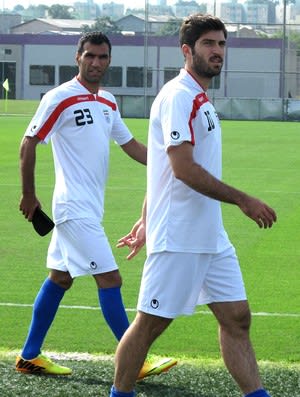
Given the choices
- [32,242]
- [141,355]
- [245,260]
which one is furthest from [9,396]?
[32,242]

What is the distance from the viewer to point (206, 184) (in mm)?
5723

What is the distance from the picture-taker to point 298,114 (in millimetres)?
51719

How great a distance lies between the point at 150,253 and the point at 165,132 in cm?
62

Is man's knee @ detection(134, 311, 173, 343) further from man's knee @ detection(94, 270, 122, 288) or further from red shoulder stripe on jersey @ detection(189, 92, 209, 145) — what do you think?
man's knee @ detection(94, 270, 122, 288)

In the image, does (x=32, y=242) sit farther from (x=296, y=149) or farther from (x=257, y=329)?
(x=296, y=149)

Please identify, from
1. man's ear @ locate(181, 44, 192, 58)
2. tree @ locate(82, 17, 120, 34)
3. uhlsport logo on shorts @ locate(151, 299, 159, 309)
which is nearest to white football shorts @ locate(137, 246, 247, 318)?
uhlsport logo on shorts @ locate(151, 299, 159, 309)

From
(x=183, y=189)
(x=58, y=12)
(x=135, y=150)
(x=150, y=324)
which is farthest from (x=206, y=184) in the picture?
(x=58, y=12)

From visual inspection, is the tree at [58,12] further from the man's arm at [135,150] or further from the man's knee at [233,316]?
the man's knee at [233,316]

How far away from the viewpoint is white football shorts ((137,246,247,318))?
5945mm

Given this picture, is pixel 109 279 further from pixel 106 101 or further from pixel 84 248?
pixel 106 101

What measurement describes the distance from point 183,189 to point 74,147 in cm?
150

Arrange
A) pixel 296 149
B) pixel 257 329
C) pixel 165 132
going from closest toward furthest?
1. pixel 165 132
2. pixel 257 329
3. pixel 296 149

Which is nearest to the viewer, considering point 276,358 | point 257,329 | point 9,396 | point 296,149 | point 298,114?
point 9,396

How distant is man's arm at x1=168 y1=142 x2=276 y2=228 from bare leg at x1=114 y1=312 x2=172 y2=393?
2.31ft
